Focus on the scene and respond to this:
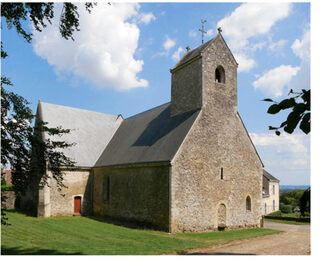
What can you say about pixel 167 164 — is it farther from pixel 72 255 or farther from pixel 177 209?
pixel 72 255

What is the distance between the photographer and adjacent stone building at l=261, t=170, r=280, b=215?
3850cm

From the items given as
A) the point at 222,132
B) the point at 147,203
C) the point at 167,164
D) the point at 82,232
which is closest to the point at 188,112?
the point at 222,132

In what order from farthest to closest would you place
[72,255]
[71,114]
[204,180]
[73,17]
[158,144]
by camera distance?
[71,114]
[158,144]
[204,180]
[72,255]
[73,17]

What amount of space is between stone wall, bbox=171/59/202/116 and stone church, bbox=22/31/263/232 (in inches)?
2.6

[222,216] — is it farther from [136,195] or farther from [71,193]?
[71,193]

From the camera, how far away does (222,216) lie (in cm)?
1769

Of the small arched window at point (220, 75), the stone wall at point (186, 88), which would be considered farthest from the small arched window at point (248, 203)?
the small arched window at point (220, 75)

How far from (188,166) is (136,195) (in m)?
4.42

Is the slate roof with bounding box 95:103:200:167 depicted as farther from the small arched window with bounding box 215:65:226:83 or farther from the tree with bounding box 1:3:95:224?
the tree with bounding box 1:3:95:224

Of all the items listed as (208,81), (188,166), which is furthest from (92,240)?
(208,81)

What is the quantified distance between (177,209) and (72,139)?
13765 millimetres

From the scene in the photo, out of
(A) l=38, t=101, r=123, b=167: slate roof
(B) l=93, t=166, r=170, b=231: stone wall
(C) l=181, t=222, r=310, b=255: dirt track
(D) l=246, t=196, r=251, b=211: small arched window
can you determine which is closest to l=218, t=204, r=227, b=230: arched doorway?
(D) l=246, t=196, r=251, b=211: small arched window

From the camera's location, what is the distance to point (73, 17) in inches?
314

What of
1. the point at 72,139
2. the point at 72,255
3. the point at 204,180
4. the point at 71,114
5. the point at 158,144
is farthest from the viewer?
the point at 71,114
